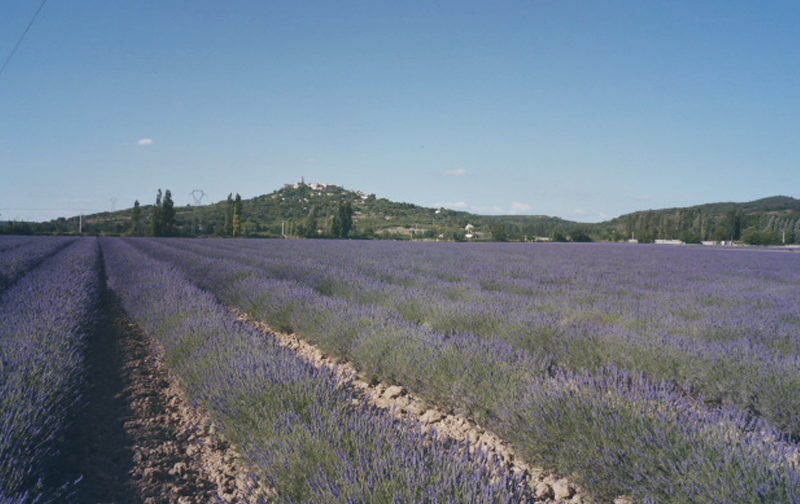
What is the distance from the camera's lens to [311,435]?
1986 millimetres

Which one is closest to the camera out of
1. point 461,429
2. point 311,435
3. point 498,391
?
point 311,435

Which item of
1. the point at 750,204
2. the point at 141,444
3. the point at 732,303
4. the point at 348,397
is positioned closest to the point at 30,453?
the point at 141,444

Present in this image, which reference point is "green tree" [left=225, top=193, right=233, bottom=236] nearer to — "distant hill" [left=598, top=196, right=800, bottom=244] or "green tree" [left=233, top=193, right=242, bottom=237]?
"green tree" [left=233, top=193, right=242, bottom=237]

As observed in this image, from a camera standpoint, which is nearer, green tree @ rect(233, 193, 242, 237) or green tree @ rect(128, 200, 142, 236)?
green tree @ rect(128, 200, 142, 236)

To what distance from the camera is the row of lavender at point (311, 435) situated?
4.99 feet

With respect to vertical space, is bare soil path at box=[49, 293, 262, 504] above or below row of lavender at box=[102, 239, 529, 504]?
below

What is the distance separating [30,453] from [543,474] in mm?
2679

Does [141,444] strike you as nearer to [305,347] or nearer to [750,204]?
[305,347]

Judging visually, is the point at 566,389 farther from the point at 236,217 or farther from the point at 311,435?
the point at 236,217

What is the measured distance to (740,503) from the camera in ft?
5.16

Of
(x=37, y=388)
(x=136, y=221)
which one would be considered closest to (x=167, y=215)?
(x=136, y=221)

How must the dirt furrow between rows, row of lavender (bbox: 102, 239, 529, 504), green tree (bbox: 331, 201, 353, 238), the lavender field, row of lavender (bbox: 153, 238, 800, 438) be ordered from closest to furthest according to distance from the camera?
1. row of lavender (bbox: 102, 239, 529, 504)
2. the lavender field
3. the dirt furrow between rows
4. row of lavender (bbox: 153, 238, 800, 438)
5. green tree (bbox: 331, 201, 353, 238)

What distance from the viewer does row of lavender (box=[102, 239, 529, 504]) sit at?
4.99ft

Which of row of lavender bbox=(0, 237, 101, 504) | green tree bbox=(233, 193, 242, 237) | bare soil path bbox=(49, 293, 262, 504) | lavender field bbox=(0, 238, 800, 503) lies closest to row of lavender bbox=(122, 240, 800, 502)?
lavender field bbox=(0, 238, 800, 503)
